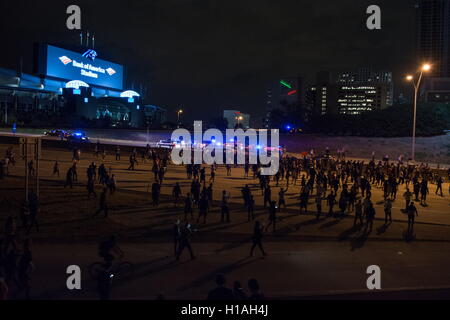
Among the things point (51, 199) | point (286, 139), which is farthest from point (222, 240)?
point (286, 139)

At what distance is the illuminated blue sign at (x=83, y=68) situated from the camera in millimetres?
78312

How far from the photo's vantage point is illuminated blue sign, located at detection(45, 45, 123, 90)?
257ft

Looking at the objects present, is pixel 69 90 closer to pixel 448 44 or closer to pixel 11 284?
pixel 11 284

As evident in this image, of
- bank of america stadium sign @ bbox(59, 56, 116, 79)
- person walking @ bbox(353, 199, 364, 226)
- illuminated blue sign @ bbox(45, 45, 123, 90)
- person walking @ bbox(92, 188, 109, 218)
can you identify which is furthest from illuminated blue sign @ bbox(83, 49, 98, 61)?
person walking @ bbox(353, 199, 364, 226)

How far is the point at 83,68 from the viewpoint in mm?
86312

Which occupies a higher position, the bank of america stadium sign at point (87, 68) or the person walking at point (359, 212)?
the bank of america stadium sign at point (87, 68)

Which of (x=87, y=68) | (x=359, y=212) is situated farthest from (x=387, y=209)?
(x=87, y=68)

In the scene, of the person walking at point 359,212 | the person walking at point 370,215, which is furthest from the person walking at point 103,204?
the person walking at point 370,215

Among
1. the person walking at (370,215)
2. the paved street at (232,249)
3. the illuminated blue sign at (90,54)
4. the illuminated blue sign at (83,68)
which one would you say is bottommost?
the paved street at (232,249)

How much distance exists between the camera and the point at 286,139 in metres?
60.8

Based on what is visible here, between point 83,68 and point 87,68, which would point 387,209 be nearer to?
point 83,68

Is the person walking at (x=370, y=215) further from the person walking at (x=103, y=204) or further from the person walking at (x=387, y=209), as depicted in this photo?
the person walking at (x=103, y=204)
